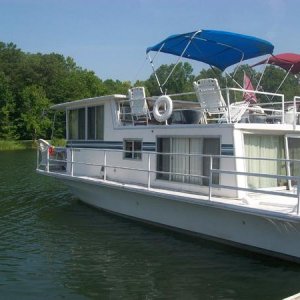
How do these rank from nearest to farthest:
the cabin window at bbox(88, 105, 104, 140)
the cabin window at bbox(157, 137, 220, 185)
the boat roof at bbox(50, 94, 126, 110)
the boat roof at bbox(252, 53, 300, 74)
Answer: the cabin window at bbox(157, 137, 220, 185) < the boat roof at bbox(50, 94, 126, 110) < the cabin window at bbox(88, 105, 104, 140) < the boat roof at bbox(252, 53, 300, 74)

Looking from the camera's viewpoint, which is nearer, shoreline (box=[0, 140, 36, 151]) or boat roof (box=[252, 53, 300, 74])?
boat roof (box=[252, 53, 300, 74])

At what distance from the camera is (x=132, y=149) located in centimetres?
1309

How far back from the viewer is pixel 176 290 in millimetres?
8273

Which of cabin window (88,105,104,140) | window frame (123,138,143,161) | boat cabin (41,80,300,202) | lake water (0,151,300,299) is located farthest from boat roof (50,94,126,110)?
lake water (0,151,300,299)

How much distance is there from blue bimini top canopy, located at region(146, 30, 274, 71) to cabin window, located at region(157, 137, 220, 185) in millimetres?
2331

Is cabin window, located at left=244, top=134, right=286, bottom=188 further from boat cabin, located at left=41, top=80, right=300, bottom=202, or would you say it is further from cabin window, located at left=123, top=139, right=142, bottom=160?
cabin window, located at left=123, top=139, right=142, bottom=160

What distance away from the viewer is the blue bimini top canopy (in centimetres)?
1183

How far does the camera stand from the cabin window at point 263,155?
10648 mm

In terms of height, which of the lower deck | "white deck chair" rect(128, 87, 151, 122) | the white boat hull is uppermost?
"white deck chair" rect(128, 87, 151, 122)

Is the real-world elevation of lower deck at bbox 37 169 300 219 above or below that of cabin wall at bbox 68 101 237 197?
below

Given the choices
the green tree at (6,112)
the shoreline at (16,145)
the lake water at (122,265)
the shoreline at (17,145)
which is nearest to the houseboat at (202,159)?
the lake water at (122,265)

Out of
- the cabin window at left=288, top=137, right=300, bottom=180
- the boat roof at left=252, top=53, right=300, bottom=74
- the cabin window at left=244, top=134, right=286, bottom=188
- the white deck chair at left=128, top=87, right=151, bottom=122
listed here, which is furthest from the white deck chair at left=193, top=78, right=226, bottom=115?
the boat roof at left=252, top=53, right=300, bottom=74

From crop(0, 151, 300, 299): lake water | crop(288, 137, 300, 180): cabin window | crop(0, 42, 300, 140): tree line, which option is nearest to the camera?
crop(0, 151, 300, 299): lake water

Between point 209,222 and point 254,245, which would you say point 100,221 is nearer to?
point 209,222
